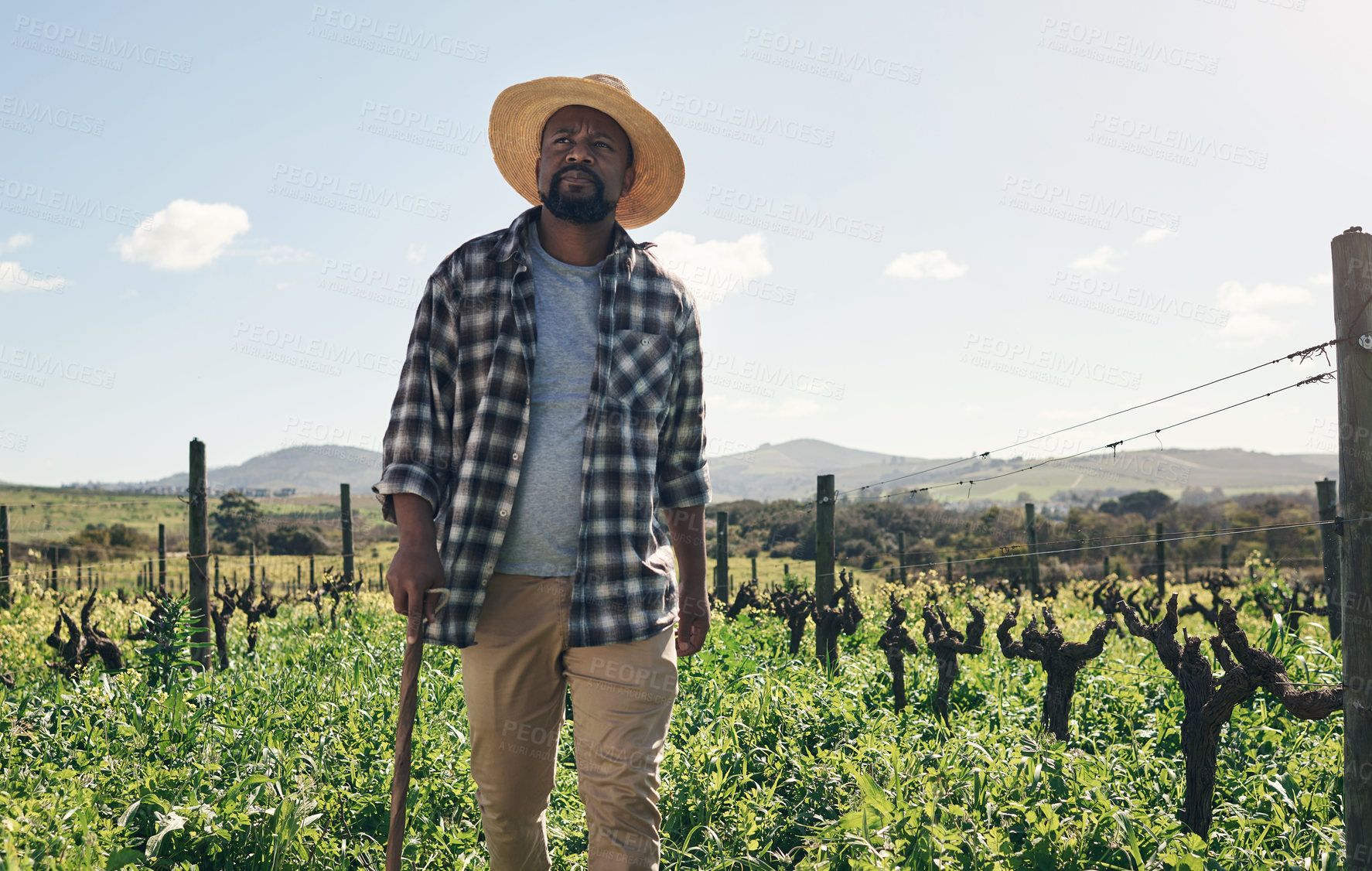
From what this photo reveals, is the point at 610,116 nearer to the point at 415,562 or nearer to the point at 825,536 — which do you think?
the point at 415,562

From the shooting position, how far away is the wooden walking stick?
7.08 ft

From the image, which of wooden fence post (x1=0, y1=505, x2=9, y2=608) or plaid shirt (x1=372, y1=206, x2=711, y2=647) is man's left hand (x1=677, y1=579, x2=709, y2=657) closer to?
plaid shirt (x1=372, y1=206, x2=711, y2=647)

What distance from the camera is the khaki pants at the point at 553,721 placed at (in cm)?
226

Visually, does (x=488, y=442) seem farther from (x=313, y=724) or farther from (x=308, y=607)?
(x=308, y=607)

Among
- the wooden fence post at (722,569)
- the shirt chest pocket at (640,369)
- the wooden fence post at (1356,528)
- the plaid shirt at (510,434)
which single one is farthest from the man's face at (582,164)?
the wooden fence post at (722,569)

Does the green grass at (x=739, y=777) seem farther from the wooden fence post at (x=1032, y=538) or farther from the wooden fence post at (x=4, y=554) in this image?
the wooden fence post at (x=1032, y=538)

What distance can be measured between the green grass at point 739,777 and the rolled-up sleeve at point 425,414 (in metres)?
1.20

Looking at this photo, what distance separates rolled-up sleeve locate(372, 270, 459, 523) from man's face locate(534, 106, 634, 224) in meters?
0.45

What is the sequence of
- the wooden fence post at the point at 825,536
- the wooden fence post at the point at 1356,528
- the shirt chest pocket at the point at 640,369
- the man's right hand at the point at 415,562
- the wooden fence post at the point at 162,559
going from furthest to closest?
the wooden fence post at the point at 162,559 → the wooden fence post at the point at 825,536 → the wooden fence post at the point at 1356,528 → the shirt chest pocket at the point at 640,369 → the man's right hand at the point at 415,562

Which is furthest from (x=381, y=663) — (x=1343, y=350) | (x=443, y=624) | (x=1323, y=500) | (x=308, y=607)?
(x=1323, y=500)

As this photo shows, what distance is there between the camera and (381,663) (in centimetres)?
616

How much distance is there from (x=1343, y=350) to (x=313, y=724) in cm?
499

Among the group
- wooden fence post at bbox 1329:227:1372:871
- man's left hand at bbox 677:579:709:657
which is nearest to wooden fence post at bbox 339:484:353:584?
man's left hand at bbox 677:579:709:657

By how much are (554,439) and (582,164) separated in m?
0.90
